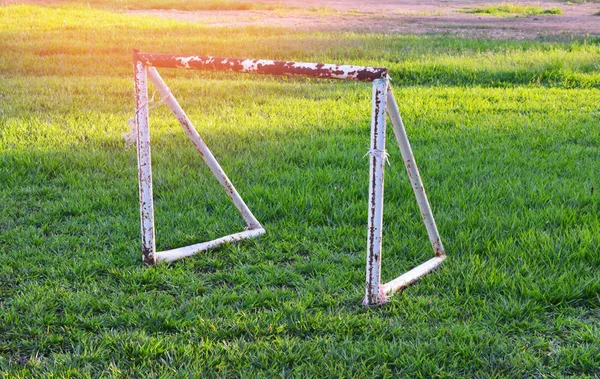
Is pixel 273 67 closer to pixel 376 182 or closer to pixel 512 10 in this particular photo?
pixel 376 182

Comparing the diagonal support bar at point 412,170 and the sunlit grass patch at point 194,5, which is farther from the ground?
the sunlit grass patch at point 194,5

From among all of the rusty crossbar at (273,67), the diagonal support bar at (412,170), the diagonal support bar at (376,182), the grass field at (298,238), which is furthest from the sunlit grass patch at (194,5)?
the diagonal support bar at (376,182)

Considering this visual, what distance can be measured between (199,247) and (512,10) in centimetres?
2921

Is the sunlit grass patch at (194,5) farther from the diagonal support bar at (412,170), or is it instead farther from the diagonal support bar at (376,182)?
the diagonal support bar at (376,182)

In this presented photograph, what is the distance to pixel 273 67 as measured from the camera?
10.2ft

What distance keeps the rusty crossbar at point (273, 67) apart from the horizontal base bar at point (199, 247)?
3.80 ft

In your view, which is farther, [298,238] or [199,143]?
[298,238]

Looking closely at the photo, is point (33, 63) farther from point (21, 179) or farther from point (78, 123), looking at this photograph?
point (21, 179)

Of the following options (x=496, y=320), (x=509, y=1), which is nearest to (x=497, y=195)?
(x=496, y=320)

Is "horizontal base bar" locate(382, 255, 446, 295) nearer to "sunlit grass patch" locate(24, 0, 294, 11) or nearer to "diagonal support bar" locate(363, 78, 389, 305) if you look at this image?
"diagonal support bar" locate(363, 78, 389, 305)

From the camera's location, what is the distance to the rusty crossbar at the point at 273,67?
2.92m

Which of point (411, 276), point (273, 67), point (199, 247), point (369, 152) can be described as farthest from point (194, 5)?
point (369, 152)

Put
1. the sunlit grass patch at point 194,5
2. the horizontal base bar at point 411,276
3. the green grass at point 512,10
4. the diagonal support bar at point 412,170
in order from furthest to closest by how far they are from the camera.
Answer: the green grass at point 512,10, the sunlit grass patch at point 194,5, the horizontal base bar at point 411,276, the diagonal support bar at point 412,170

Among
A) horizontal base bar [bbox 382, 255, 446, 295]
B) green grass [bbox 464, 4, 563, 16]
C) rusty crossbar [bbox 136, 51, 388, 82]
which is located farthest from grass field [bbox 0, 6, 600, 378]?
green grass [bbox 464, 4, 563, 16]
